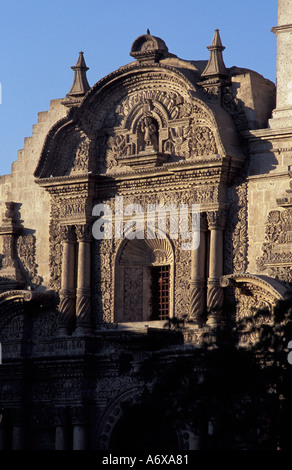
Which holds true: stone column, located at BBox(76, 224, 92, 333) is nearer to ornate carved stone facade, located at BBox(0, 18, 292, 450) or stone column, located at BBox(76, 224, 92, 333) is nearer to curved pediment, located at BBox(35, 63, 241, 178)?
ornate carved stone facade, located at BBox(0, 18, 292, 450)

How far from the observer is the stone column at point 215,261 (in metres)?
39.0

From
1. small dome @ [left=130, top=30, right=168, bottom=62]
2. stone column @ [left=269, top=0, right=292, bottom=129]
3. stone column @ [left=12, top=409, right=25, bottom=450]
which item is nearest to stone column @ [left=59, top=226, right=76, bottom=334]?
stone column @ [left=12, top=409, right=25, bottom=450]

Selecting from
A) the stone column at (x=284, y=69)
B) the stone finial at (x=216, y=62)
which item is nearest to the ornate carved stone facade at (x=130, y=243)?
the stone finial at (x=216, y=62)

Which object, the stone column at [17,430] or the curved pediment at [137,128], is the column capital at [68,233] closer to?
the curved pediment at [137,128]

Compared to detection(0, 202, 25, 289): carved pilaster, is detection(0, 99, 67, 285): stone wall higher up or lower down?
higher up

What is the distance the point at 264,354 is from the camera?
34.7m

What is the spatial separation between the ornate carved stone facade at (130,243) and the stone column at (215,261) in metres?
0.03

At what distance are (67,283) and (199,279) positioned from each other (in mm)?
4043

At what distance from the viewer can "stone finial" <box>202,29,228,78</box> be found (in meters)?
39.8

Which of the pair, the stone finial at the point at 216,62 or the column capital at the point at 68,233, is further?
the column capital at the point at 68,233

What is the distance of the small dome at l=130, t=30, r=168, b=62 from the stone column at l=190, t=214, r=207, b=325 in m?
4.28

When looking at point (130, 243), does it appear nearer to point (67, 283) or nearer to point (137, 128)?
point (67, 283)

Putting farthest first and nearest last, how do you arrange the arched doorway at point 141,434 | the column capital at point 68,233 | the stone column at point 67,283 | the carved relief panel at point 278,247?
1. the column capital at point 68,233
2. the stone column at point 67,283
3. the arched doorway at point 141,434
4. the carved relief panel at point 278,247
